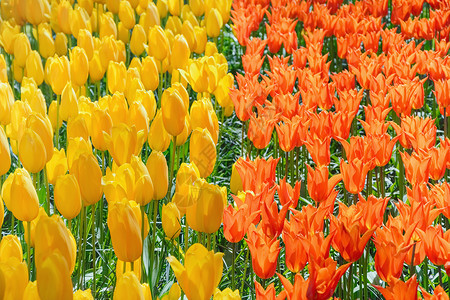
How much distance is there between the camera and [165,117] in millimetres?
2510

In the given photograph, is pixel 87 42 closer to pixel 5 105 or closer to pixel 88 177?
pixel 5 105

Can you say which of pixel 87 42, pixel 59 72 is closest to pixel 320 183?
pixel 59 72

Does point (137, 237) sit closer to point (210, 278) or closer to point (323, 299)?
point (210, 278)

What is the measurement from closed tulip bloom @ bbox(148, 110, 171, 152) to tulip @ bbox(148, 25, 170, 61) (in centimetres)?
120

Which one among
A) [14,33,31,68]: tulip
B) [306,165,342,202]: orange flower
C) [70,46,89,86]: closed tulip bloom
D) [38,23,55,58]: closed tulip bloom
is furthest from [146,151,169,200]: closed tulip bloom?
[38,23,55,58]: closed tulip bloom

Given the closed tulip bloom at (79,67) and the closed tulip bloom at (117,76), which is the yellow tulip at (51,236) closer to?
the closed tulip bloom at (117,76)

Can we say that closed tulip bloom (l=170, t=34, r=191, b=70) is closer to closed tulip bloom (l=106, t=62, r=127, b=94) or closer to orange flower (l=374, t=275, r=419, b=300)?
closed tulip bloom (l=106, t=62, r=127, b=94)

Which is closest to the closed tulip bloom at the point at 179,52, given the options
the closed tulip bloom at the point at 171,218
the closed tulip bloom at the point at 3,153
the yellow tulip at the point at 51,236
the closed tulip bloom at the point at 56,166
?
the closed tulip bloom at the point at 56,166

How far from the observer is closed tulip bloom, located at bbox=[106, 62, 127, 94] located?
10.8ft

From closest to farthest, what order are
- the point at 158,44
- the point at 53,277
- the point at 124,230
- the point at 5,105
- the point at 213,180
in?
the point at 53,277, the point at 124,230, the point at 5,105, the point at 213,180, the point at 158,44

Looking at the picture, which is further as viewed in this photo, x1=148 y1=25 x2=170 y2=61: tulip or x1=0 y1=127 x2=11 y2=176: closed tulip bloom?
x1=148 y1=25 x2=170 y2=61: tulip

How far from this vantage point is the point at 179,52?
3.72m

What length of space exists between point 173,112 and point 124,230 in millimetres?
791

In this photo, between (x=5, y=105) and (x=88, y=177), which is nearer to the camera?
(x=88, y=177)
